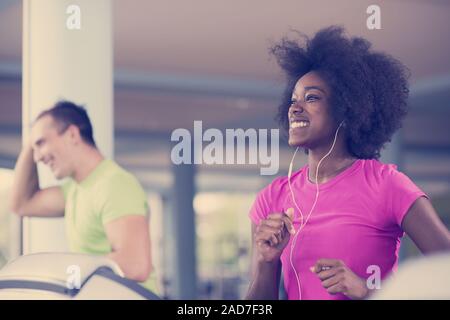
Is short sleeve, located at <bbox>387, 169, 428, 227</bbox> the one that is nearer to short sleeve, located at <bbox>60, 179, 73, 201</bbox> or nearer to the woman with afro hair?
the woman with afro hair

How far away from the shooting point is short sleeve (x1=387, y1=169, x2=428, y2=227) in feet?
7.79

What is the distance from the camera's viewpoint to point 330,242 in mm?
2459

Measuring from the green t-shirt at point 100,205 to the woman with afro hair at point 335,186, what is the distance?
1.36 feet

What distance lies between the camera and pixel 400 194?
2398 millimetres

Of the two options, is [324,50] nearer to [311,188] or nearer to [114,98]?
[311,188]

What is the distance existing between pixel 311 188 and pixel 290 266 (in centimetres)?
27

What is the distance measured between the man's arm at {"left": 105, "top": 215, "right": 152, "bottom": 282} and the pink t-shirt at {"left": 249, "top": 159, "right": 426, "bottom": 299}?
0.39 metres

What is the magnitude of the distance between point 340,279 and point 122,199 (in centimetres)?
78

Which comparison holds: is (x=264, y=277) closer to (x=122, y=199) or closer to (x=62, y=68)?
(x=122, y=199)

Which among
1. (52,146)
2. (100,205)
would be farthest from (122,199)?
(52,146)

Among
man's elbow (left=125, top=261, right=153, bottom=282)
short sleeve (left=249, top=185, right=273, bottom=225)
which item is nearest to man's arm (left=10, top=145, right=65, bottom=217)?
man's elbow (left=125, top=261, right=153, bottom=282)

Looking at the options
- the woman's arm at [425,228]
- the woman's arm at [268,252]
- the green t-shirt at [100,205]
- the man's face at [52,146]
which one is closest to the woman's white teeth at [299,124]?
the woman's arm at [268,252]

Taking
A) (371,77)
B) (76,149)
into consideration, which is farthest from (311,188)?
(76,149)

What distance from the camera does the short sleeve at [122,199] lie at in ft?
8.35
